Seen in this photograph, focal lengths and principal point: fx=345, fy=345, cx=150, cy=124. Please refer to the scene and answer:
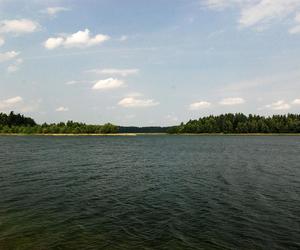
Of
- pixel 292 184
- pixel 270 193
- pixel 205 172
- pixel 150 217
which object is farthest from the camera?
pixel 205 172

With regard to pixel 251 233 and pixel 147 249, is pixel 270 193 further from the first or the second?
pixel 147 249

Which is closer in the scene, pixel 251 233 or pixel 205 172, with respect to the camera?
pixel 251 233

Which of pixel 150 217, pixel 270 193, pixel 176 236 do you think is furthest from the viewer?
pixel 270 193

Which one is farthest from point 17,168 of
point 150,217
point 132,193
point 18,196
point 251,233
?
point 251,233

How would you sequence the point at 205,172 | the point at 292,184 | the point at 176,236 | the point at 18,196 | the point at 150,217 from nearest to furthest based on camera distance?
the point at 176,236 → the point at 150,217 → the point at 18,196 → the point at 292,184 → the point at 205,172

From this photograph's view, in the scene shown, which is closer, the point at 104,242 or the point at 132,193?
the point at 104,242

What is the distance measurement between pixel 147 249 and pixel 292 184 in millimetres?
33311

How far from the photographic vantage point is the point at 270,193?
42438 millimetres

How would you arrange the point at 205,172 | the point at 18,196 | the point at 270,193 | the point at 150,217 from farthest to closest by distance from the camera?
1. the point at 205,172
2. the point at 270,193
3. the point at 18,196
4. the point at 150,217

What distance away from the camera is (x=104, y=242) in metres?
24.4

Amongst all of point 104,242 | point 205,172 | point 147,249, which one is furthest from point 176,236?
point 205,172

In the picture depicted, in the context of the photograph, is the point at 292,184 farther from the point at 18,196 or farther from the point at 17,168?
the point at 17,168

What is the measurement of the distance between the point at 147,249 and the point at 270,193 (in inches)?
965

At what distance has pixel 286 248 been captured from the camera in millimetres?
23359
